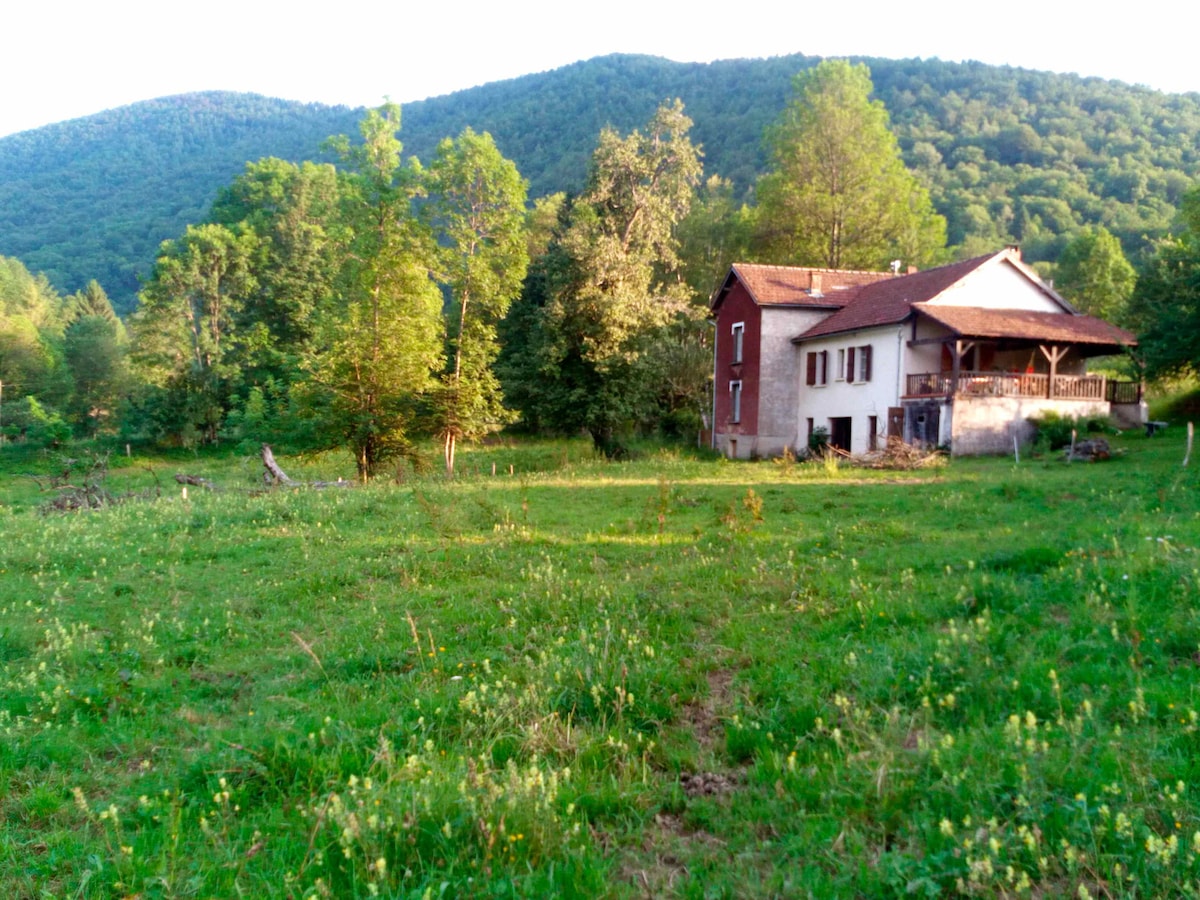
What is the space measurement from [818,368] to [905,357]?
5099 millimetres

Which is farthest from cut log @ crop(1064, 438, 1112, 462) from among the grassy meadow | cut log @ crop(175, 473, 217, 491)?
cut log @ crop(175, 473, 217, 491)

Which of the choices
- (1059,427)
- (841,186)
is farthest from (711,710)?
(841,186)

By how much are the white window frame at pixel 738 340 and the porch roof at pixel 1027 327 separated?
9.50 m

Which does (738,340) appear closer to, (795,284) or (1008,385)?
(795,284)

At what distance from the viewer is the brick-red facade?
35.5 metres

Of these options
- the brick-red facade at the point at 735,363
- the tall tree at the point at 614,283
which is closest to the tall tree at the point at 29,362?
the tall tree at the point at 614,283

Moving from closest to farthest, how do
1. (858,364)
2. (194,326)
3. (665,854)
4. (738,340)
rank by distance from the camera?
(665,854) → (858,364) → (738,340) → (194,326)

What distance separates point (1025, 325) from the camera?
2900cm

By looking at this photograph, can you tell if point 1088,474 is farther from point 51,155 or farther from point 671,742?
point 51,155

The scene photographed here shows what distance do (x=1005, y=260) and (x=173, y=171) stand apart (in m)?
111

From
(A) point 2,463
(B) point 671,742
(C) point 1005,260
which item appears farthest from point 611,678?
(A) point 2,463

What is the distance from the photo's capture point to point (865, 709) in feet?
16.5

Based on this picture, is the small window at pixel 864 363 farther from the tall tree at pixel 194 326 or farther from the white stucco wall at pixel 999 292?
the tall tree at pixel 194 326

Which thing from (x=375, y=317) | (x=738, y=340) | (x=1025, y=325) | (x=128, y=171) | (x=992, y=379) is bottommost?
(x=992, y=379)
